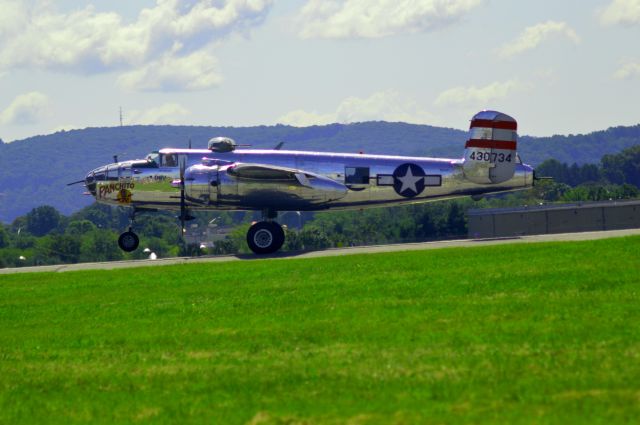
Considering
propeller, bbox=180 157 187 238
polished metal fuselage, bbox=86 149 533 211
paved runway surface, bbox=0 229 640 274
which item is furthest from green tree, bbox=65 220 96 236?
paved runway surface, bbox=0 229 640 274

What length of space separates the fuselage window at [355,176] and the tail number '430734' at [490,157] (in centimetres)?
402

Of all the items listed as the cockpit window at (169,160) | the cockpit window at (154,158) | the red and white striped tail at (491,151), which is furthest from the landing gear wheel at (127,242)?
the red and white striped tail at (491,151)

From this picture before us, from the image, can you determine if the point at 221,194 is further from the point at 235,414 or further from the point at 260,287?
the point at 235,414

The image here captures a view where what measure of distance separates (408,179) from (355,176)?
196 cm

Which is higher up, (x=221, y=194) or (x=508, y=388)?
(x=221, y=194)

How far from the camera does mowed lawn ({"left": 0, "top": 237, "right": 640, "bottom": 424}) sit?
1605cm

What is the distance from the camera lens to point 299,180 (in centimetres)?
4250

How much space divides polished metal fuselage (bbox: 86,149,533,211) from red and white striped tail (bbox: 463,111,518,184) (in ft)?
1.08

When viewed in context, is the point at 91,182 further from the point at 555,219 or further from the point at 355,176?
the point at 555,219

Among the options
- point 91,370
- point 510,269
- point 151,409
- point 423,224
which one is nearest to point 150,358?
point 91,370

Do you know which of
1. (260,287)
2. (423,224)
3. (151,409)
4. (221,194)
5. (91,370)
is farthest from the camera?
(423,224)

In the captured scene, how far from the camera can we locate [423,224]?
3784 inches

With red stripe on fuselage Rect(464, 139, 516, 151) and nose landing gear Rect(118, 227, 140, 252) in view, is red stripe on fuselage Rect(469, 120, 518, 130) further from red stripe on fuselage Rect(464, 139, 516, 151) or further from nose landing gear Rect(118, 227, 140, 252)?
nose landing gear Rect(118, 227, 140, 252)

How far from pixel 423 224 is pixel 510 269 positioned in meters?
68.4
